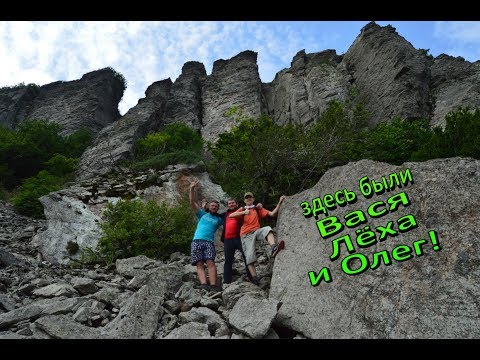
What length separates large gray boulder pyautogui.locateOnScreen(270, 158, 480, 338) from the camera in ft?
15.8

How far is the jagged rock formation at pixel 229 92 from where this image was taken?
119 feet

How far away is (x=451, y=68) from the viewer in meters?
29.7

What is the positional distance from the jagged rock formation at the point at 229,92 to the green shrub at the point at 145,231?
2294 cm

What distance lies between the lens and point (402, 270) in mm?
5383

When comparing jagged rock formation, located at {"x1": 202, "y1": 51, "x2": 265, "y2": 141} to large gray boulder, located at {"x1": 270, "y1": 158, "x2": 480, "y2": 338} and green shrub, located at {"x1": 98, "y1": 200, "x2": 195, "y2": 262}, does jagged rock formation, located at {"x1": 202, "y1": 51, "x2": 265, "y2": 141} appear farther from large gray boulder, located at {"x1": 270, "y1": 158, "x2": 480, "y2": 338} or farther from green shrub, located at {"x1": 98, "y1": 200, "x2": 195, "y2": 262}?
large gray boulder, located at {"x1": 270, "y1": 158, "x2": 480, "y2": 338}

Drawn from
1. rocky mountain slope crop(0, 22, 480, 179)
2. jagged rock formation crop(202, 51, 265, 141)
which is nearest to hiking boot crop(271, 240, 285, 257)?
rocky mountain slope crop(0, 22, 480, 179)

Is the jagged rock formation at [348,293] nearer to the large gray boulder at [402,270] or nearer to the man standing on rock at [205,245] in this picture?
the large gray boulder at [402,270]

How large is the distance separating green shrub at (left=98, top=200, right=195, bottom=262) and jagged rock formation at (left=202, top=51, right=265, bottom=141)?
22.9 meters

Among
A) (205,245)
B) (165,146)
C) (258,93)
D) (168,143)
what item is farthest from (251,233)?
(258,93)

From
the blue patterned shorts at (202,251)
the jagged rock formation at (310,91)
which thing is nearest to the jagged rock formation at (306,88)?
the jagged rock formation at (310,91)

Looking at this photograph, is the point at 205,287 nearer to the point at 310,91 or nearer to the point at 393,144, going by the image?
the point at 393,144

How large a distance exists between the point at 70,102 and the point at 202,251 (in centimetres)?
4355
